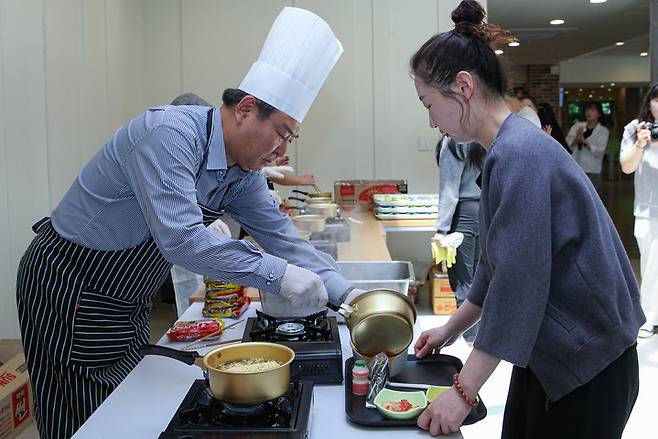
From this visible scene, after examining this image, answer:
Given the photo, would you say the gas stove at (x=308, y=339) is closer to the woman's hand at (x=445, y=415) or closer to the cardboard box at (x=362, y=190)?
the woman's hand at (x=445, y=415)

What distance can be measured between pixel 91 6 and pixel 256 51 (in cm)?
169

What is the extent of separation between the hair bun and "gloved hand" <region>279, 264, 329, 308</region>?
589 millimetres

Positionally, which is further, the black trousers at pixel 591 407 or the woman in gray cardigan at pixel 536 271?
the black trousers at pixel 591 407

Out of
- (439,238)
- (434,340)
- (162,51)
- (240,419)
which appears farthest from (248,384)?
(162,51)

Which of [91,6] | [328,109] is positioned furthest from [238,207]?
[328,109]

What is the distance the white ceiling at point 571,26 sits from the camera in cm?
691

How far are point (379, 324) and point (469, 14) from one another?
0.62m

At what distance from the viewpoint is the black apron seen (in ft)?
4.85

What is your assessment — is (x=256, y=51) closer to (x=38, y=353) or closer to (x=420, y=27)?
(x=420, y=27)

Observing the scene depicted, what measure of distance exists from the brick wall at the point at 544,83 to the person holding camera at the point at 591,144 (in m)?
4.68

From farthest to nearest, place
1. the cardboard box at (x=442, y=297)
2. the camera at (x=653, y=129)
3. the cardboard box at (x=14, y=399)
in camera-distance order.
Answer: the cardboard box at (x=442, y=297)
the camera at (x=653, y=129)
the cardboard box at (x=14, y=399)

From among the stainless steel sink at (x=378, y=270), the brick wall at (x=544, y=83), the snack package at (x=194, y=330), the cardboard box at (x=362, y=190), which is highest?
the brick wall at (x=544, y=83)

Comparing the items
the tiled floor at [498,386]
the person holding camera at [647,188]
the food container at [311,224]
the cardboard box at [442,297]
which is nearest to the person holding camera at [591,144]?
the person holding camera at [647,188]

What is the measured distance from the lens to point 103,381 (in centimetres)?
152
